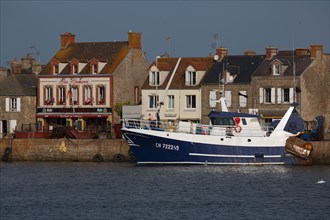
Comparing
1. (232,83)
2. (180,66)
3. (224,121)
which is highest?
(180,66)

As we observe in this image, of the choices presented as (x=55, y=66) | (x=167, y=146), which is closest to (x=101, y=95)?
(x=55, y=66)

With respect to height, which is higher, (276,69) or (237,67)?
(237,67)

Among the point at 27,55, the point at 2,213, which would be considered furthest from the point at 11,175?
the point at 27,55

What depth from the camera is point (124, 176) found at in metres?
77.9

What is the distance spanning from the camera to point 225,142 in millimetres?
83125

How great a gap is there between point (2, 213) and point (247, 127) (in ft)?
89.7

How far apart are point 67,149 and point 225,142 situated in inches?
545

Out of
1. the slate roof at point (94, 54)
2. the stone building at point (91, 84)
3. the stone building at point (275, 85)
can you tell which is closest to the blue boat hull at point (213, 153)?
the stone building at point (275, 85)

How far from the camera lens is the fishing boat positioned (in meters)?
83.1

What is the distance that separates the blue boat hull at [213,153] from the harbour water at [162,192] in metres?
0.95

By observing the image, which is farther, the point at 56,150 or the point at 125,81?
the point at 125,81

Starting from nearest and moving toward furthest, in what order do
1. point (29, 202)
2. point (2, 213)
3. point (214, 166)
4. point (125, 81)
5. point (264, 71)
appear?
point (2, 213) < point (29, 202) < point (214, 166) < point (264, 71) < point (125, 81)

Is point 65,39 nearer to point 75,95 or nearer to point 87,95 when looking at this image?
point 75,95

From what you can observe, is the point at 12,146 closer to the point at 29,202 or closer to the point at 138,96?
the point at 138,96
